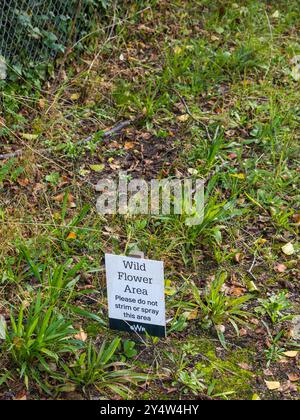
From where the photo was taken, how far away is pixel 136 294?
2.84m

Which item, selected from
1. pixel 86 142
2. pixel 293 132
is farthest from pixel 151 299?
pixel 293 132

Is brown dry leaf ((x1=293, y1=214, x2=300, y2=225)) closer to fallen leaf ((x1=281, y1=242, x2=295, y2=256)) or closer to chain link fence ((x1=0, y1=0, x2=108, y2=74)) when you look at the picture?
fallen leaf ((x1=281, y1=242, x2=295, y2=256))

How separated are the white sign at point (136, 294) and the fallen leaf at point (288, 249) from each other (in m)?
1.06

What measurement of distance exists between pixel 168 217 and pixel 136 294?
34.9 inches

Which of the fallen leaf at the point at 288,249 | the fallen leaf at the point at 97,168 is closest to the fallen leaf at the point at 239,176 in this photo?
the fallen leaf at the point at 288,249

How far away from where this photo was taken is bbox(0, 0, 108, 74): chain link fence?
14.3 ft

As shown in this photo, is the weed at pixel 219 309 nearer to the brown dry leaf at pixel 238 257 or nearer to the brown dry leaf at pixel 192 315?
the brown dry leaf at pixel 192 315

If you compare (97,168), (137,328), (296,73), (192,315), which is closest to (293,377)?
(192,315)

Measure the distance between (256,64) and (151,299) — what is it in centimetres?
280

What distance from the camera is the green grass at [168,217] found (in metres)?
2.89

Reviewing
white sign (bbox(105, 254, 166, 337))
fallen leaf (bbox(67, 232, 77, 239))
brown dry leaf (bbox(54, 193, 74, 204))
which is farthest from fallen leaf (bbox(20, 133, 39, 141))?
white sign (bbox(105, 254, 166, 337))

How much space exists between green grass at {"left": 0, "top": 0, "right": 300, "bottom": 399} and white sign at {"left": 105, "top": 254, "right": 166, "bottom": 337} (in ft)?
0.38

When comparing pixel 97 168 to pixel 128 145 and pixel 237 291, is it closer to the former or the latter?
pixel 128 145
